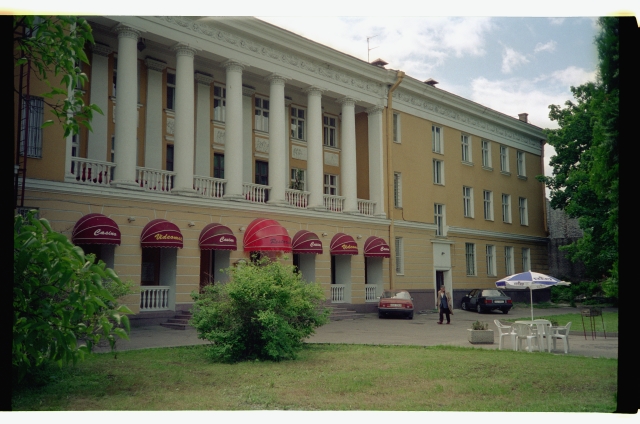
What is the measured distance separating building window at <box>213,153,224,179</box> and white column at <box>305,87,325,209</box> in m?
4.02

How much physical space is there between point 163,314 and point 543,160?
Result: 28724mm

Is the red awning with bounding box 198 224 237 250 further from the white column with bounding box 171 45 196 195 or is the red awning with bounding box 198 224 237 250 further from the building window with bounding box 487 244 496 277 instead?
the building window with bounding box 487 244 496 277

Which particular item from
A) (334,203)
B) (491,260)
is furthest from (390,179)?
(491,260)

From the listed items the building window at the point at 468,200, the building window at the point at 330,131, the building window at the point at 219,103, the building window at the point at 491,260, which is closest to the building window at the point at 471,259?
the building window at the point at 491,260

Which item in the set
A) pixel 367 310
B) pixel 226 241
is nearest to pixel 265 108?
pixel 226 241

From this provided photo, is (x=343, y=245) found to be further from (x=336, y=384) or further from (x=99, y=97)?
(x=336, y=384)

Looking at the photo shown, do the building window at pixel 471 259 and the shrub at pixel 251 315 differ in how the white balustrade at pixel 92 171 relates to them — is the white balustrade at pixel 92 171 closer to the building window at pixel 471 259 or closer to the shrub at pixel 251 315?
the shrub at pixel 251 315

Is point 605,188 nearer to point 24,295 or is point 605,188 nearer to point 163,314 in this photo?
point 24,295

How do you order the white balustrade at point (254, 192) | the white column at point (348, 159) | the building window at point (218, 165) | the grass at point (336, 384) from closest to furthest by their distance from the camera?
the grass at point (336, 384) → the white balustrade at point (254, 192) → the building window at point (218, 165) → the white column at point (348, 159)

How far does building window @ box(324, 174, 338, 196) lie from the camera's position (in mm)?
30875

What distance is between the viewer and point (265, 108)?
92.3 feet

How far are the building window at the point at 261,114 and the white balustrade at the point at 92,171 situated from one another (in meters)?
8.82

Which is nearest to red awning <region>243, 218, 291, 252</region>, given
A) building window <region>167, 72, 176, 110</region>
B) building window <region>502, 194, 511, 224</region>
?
building window <region>167, 72, 176, 110</region>

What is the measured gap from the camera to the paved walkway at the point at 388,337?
51.4 feet
